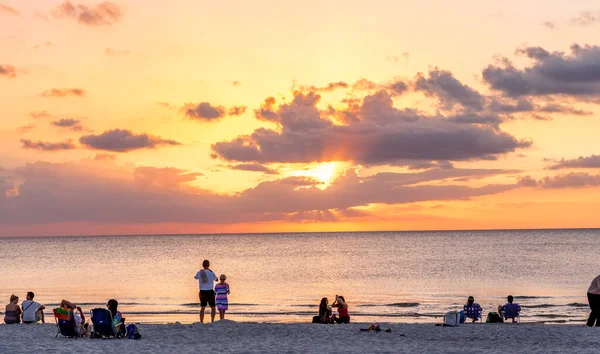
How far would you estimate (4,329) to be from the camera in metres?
23.5

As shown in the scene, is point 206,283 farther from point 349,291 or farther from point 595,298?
point 349,291

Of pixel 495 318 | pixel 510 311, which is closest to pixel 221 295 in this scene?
pixel 495 318

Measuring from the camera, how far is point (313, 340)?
20578 millimetres

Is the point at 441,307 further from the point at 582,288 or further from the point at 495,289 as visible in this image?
the point at 582,288

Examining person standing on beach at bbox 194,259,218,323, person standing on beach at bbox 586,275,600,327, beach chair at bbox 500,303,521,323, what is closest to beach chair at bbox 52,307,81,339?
person standing on beach at bbox 194,259,218,323

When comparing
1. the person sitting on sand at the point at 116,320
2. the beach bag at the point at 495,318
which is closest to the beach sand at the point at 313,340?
the person sitting on sand at the point at 116,320

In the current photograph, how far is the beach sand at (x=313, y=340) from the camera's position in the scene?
18531mm

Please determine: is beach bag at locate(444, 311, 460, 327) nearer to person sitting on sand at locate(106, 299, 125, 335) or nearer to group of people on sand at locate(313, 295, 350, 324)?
group of people on sand at locate(313, 295, 350, 324)

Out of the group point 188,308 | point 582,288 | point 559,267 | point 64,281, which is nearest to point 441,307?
point 188,308

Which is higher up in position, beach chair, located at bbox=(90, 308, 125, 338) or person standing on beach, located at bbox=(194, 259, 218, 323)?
person standing on beach, located at bbox=(194, 259, 218, 323)

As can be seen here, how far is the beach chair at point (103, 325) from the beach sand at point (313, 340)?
0.44m

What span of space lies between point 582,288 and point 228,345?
1876 inches

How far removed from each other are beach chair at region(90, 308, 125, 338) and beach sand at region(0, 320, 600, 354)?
436 mm

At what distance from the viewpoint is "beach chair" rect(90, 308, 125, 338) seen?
20266 mm
